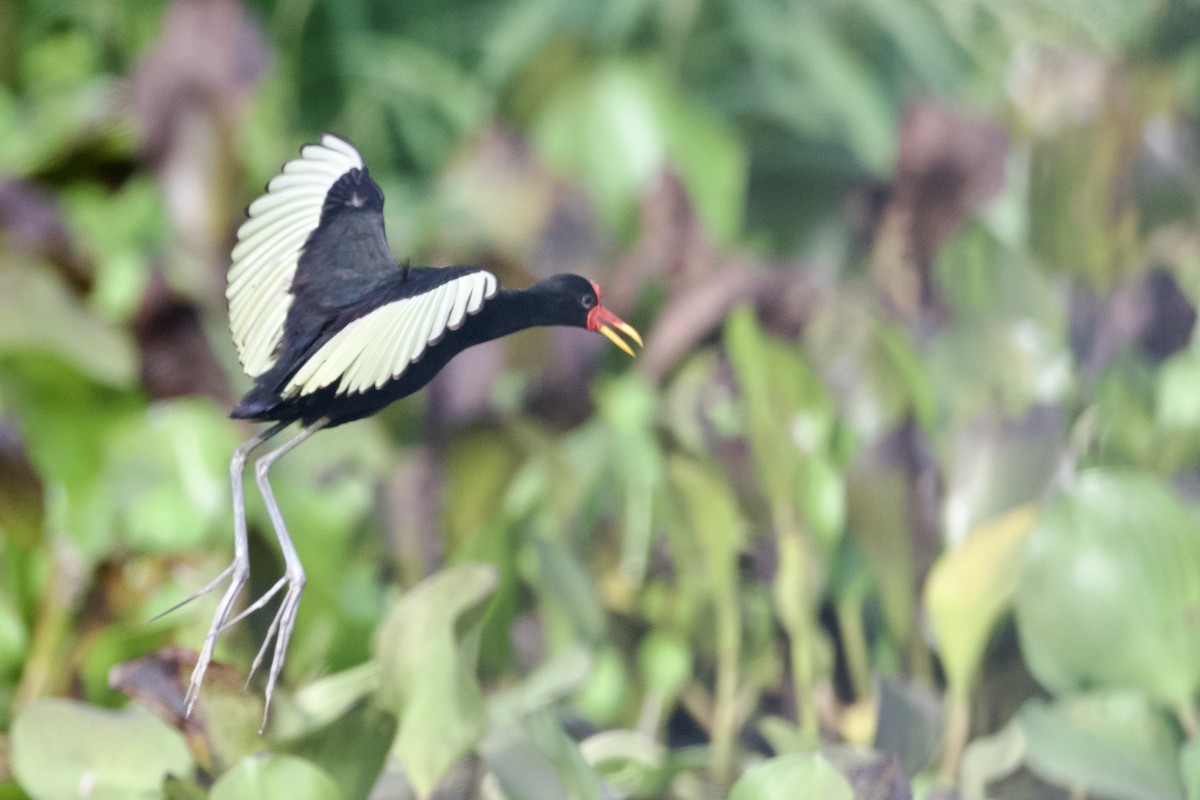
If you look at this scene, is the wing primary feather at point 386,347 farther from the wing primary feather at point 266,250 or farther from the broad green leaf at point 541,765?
the broad green leaf at point 541,765

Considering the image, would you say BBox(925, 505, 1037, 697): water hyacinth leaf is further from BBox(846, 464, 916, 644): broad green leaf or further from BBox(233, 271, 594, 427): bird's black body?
BBox(233, 271, 594, 427): bird's black body

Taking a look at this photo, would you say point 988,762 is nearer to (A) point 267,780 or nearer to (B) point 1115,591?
(B) point 1115,591

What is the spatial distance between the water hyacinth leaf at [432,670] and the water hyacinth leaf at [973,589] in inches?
4.9

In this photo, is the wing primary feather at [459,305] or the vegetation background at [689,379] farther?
the vegetation background at [689,379]

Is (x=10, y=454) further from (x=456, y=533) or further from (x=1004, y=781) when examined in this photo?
(x=1004, y=781)

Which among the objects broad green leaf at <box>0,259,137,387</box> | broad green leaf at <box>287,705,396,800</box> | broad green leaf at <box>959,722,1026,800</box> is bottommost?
broad green leaf at <box>959,722,1026,800</box>

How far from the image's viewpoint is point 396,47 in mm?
313

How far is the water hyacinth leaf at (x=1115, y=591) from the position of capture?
27 centimetres

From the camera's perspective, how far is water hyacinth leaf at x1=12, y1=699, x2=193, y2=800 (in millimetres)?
240

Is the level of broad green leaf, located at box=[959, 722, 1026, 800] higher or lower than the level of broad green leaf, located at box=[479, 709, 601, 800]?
lower

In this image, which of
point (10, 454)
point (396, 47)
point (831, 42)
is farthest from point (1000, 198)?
point (10, 454)

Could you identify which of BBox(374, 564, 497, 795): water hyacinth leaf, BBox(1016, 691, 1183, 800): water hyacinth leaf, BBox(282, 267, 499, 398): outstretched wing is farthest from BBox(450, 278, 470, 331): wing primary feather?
BBox(1016, 691, 1183, 800): water hyacinth leaf

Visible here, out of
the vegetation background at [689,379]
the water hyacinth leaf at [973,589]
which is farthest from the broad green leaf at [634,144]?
the water hyacinth leaf at [973,589]

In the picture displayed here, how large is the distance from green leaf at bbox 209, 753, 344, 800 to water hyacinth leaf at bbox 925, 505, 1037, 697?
A: 0.17 m
